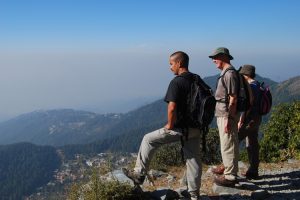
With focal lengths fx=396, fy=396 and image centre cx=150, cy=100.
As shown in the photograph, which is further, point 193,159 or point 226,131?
point 226,131

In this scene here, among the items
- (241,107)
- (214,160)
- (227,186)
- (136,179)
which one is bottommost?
(214,160)

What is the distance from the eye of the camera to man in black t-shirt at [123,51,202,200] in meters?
6.71

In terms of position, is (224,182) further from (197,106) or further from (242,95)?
(197,106)

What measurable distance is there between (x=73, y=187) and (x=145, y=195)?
1.41 meters

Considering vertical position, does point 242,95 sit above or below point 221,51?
below

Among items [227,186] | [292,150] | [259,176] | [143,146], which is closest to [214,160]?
[292,150]


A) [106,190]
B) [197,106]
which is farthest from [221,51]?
[106,190]

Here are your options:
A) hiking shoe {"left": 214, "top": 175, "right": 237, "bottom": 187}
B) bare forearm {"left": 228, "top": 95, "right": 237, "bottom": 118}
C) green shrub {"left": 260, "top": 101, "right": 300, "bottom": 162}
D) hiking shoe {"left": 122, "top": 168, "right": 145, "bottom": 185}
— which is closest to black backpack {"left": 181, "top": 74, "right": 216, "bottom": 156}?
bare forearm {"left": 228, "top": 95, "right": 237, "bottom": 118}

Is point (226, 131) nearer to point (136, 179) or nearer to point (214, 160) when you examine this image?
point (136, 179)

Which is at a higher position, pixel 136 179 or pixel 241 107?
pixel 241 107

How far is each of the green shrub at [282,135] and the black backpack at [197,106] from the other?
7.76 metres

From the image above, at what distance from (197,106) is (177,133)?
1.92 ft

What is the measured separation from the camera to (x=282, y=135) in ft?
52.0

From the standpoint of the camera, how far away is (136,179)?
7090 millimetres
